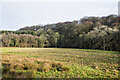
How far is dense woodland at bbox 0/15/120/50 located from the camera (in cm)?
2439

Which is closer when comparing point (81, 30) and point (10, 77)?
point (10, 77)

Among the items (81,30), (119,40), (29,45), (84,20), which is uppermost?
(84,20)

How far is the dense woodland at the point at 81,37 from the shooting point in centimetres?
2439

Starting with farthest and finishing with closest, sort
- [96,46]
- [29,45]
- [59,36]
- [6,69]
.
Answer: [59,36] < [29,45] < [96,46] < [6,69]

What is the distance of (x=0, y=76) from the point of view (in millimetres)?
3400

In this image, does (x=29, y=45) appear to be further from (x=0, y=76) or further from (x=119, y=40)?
(x=0, y=76)

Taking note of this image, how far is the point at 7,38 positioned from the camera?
31.6m

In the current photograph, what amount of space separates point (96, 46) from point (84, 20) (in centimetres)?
1435

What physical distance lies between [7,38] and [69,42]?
24903mm

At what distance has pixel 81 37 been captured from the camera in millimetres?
32875

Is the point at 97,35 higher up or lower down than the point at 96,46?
higher up

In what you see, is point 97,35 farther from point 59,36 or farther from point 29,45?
point 29,45

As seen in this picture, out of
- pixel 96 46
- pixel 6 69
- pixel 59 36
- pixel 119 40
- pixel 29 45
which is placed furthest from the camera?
pixel 59 36

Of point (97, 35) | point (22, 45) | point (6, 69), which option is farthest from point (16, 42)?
point (6, 69)
